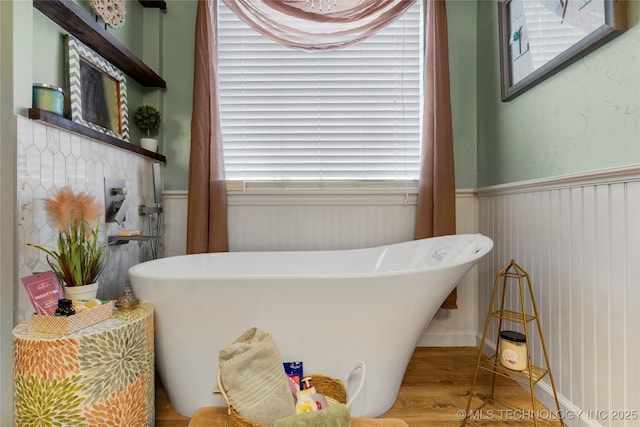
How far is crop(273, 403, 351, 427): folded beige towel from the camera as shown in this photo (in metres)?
0.80

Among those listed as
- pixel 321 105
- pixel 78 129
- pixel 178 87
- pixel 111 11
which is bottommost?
pixel 78 129

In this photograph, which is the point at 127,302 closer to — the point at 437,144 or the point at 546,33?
the point at 437,144

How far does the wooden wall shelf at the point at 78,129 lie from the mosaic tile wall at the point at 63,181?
0.09ft

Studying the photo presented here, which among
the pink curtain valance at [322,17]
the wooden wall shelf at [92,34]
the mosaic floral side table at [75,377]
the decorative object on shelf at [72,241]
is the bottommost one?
the mosaic floral side table at [75,377]

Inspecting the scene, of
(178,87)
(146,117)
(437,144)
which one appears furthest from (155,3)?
(437,144)

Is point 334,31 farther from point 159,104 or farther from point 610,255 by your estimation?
point 610,255

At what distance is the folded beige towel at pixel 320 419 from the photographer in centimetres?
80

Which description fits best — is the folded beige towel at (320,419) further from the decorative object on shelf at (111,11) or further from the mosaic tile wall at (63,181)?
the decorative object on shelf at (111,11)

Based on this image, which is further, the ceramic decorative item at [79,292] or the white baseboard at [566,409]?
the white baseboard at [566,409]

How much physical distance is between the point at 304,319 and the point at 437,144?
4.18 ft

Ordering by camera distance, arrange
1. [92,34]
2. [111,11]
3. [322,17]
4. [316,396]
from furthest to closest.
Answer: [322,17] < [111,11] < [92,34] < [316,396]

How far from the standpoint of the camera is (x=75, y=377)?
853mm

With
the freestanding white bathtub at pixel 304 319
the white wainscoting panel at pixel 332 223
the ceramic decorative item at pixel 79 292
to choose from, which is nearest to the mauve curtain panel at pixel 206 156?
the white wainscoting panel at pixel 332 223

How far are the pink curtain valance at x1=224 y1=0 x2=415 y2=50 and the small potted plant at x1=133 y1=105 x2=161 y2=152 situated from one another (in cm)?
77
